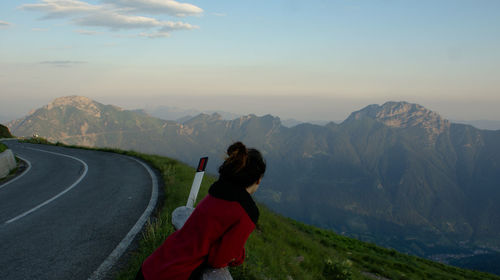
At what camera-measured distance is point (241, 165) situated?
250 centimetres

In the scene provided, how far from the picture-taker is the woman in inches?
94.7

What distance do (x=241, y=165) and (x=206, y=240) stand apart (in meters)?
0.61

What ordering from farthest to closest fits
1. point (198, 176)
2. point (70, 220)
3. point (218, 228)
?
1. point (70, 220)
2. point (198, 176)
3. point (218, 228)

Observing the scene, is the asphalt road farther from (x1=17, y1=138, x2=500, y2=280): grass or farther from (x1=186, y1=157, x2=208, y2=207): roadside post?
(x1=186, y1=157, x2=208, y2=207): roadside post

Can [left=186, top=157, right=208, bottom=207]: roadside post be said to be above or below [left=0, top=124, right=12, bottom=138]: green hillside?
above

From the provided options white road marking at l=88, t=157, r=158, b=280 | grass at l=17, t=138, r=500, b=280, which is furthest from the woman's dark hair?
white road marking at l=88, t=157, r=158, b=280

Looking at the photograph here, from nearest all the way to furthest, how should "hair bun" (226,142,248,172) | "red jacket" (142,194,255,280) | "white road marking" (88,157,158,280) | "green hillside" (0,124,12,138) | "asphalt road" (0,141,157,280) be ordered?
"red jacket" (142,194,255,280), "hair bun" (226,142,248,172), "white road marking" (88,157,158,280), "asphalt road" (0,141,157,280), "green hillside" (0,124,12,138)

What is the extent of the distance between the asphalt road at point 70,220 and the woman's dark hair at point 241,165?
10.4 ft

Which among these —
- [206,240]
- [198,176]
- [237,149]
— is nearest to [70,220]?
[198,176]

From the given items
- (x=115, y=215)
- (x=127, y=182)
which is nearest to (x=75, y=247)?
(x=115, y=215)

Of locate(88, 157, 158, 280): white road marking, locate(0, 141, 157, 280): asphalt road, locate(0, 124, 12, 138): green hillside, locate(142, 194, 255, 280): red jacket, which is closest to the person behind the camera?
locate(142, 194, 255, 280): red jacket

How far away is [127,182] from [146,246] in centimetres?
694

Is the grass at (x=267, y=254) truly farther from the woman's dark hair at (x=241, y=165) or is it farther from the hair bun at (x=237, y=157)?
the hair bun at (x=237, y=157)

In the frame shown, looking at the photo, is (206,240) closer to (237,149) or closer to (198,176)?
(237,149)
